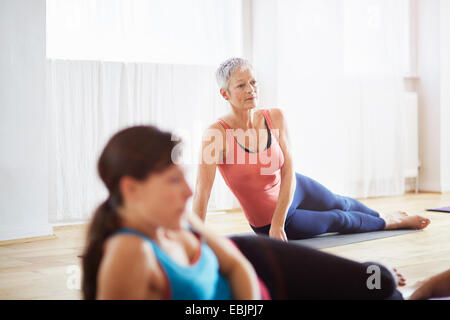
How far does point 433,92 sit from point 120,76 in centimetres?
303

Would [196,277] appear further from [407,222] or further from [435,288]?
[407,222]

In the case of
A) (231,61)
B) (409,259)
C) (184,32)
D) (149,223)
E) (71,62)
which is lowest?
(409,259)

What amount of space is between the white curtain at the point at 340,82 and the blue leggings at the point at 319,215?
1.53 m

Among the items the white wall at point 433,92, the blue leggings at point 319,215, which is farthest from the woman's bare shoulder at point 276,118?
the white wall at point 433,92

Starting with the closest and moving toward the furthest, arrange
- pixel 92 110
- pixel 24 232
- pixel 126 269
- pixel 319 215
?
pixel 126 269 → pixel 319 215 → pixel 24 232 → pixel 92 110

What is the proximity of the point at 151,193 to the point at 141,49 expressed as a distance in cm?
313

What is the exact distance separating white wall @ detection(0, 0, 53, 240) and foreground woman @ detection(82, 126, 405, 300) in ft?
7.64

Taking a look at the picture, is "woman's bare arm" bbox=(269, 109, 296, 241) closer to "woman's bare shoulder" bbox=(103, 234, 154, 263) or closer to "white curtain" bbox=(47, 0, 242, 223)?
"white curtain" bbox=(47, 0, 242, 223)

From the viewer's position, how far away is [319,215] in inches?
106

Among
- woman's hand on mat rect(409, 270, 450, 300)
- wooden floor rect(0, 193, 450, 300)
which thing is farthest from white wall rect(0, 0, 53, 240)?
woman's hand on mat rect(409, 270, 450, 300)

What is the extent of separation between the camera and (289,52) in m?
4.31

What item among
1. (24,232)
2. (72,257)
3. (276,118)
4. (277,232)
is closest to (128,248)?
(277,232)

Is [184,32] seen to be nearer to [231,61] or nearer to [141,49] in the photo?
[141,49]
